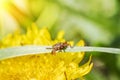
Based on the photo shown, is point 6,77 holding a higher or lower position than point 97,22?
higher

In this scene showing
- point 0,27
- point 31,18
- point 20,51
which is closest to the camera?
point 20,51

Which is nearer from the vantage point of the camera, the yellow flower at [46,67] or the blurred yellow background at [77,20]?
the yellow flower at [46,67]

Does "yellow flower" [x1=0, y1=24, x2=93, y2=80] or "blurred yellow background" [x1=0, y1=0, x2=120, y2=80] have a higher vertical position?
"yellow flower" [x1=0, y1=24, x2=93, y2=80]

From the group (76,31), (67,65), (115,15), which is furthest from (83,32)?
(67,65)

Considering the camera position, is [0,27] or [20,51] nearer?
[20,51]

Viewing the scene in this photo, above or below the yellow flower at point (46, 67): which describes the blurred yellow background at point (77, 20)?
below

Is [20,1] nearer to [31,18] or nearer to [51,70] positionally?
[31,18]

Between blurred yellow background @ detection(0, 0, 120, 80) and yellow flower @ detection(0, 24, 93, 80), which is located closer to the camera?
yellow flower @ detection(0, 24, 93, 80)

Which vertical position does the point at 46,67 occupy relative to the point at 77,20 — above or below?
above

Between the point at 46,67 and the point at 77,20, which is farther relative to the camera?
the point at 77,20

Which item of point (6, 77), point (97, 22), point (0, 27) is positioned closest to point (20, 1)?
point (0, 27)

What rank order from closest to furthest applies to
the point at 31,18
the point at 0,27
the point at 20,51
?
the point at 20,51, the point at 0,27, the point at 31,18
